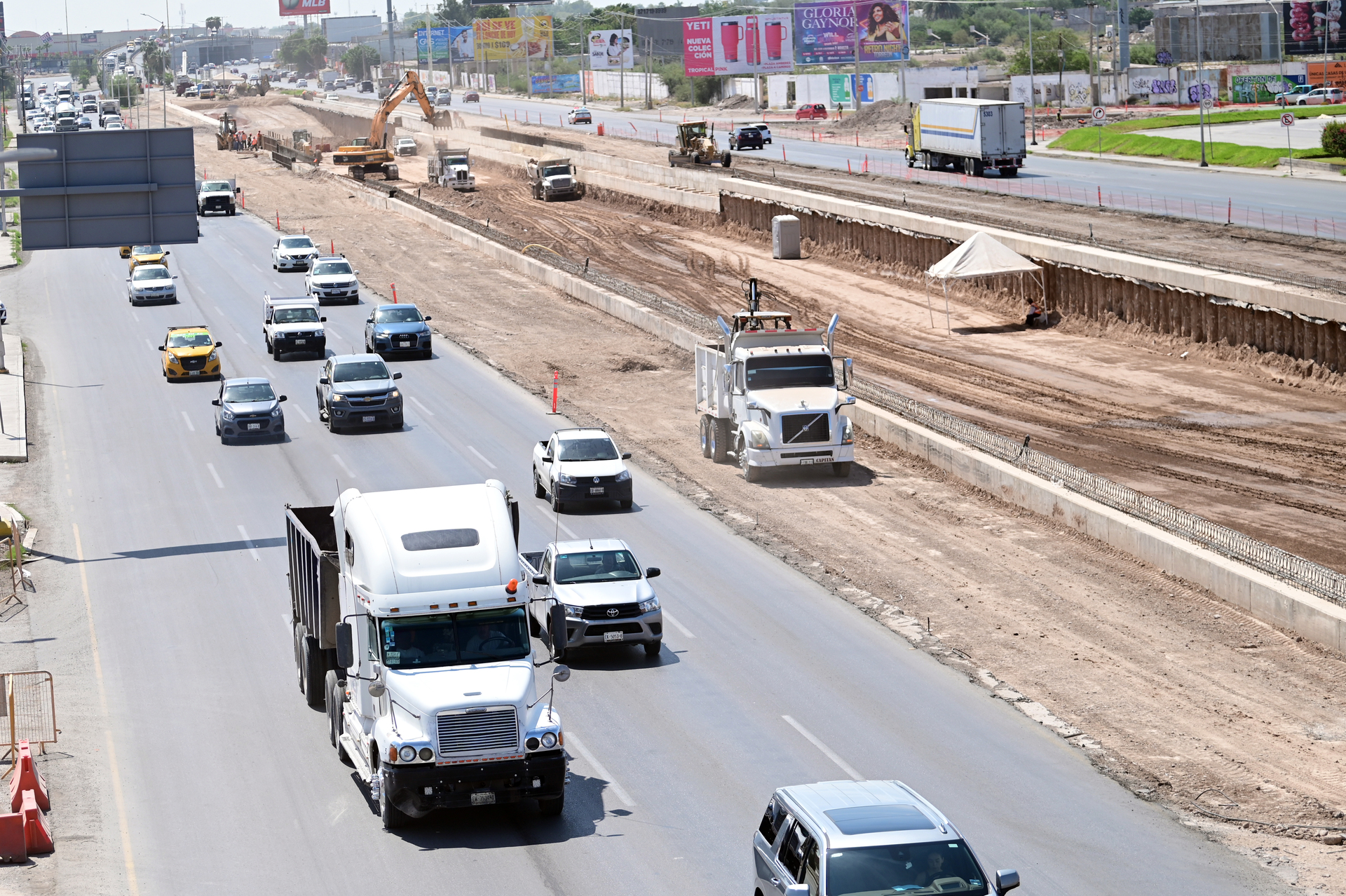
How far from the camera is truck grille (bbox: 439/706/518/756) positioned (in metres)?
16.9

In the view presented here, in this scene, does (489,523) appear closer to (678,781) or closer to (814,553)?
(678,781)

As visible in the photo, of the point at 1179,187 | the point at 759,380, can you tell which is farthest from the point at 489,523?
the point at 1179,187

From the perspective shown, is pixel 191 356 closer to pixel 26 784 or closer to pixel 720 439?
pixel 720 439

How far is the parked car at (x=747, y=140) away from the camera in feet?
336

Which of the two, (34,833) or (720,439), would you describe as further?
(720,439)

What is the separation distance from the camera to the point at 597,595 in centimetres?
2444

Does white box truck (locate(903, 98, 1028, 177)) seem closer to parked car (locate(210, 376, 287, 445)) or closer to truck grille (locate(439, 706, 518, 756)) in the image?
parked car (locate(210, 376, 287, 445))

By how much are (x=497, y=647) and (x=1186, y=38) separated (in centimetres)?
17285

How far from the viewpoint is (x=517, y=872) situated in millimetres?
16562

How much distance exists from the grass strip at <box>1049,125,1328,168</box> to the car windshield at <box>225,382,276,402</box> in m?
55.0

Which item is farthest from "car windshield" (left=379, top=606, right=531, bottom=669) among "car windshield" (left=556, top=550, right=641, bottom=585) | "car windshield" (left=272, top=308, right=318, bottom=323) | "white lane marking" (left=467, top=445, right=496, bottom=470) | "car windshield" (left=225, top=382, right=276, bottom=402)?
"car windshield" (left=272, top=308, right=318, bottom=323)

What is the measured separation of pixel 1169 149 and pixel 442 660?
259 feet

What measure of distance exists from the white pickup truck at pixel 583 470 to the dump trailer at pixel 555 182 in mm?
59136

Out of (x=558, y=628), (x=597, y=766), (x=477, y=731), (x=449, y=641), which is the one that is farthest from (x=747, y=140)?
(x=477, y=731)
